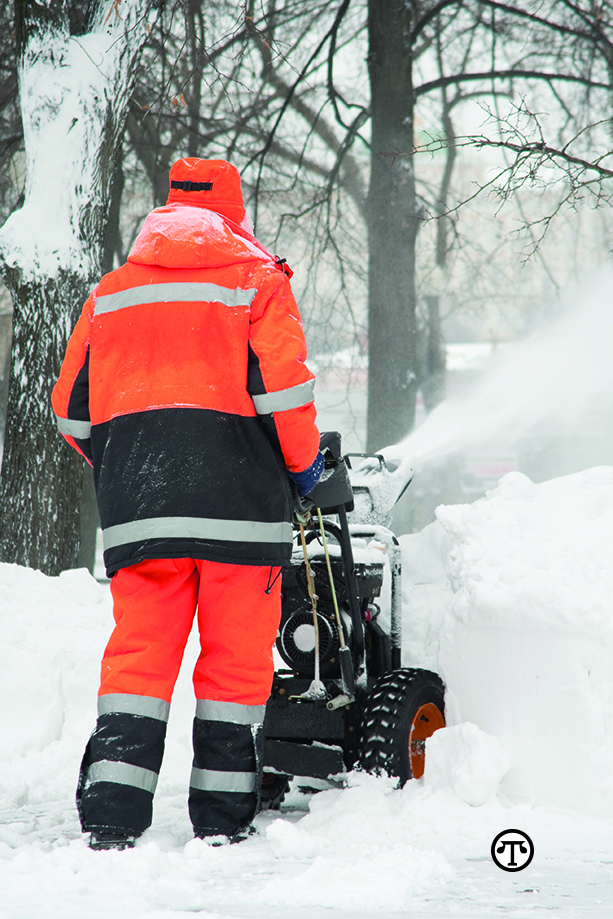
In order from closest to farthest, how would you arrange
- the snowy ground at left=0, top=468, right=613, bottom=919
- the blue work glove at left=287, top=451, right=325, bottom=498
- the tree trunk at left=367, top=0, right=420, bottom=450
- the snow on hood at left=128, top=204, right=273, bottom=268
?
the snowy ground at left=0, top=468, right=613, bottom=919 → the snow on hood at left=128, top=204, right=273, bottom=268 → the blue work glove at left=287, top=451, right=325, bottom=498 → the tree trunk at left=367, top=0, right=420, bottom=450

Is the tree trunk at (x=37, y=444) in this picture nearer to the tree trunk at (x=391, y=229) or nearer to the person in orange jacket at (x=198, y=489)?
the person in orange jacket at (x=198, y=489)

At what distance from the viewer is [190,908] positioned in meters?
1.74

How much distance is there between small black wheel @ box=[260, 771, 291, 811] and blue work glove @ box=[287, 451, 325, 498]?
107 centimetres

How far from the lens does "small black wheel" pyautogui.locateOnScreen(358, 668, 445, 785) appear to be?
8.45ft

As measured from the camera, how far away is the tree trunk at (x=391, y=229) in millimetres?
7875

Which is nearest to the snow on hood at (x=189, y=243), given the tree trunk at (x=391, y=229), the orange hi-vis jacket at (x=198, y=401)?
the orange hi-vis jacket at (x=198, y=401)

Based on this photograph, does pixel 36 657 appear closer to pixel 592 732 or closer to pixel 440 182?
pixel 592 732

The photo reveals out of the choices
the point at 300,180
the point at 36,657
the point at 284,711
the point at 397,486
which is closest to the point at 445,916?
the point at 284,711

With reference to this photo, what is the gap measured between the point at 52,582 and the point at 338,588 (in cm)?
208

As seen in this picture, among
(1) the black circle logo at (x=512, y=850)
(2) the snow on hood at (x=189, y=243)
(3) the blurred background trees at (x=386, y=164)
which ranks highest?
(3) the blurred background trees at (x=386, y=164)

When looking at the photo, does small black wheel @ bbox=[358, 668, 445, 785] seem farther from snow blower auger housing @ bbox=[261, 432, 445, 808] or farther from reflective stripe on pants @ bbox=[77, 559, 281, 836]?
reflective stripe on pants @ bbox=[77, 559, 281, 836]

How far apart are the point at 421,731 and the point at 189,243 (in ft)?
6.04

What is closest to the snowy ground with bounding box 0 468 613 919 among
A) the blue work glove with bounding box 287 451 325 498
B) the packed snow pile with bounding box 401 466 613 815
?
the packed snow pile with bounding box 401 466 613 815

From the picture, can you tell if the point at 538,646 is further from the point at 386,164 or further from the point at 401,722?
the point at 386,164
